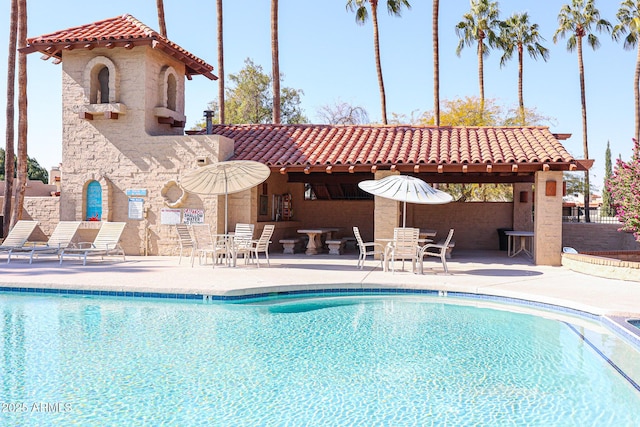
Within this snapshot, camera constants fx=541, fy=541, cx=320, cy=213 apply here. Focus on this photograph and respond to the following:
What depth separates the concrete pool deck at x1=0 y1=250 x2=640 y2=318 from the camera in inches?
364

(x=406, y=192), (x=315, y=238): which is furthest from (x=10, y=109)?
(x=406, y=192)

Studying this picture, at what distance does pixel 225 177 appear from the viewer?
13.3m

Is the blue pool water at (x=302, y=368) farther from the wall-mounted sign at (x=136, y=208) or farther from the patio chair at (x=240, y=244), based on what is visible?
the wall-mounted sign at (x=136, y=208)

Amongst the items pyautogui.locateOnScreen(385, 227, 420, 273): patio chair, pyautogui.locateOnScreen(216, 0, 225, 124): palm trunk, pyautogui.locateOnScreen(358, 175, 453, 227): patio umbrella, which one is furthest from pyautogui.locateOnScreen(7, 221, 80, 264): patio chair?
pyautogui.locateOnScreen(216, 0, 225, 124): palm trunk

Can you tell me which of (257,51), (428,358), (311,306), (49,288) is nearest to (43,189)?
(257,51)

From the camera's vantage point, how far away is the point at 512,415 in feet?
15.6

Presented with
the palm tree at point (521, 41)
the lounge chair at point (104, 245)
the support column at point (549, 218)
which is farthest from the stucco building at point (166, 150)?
the palm tree at point (521, 41)

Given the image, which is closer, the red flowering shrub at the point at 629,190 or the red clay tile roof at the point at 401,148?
the red flowering shrub at the point at 629,190

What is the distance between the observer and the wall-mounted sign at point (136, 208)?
16109 mm

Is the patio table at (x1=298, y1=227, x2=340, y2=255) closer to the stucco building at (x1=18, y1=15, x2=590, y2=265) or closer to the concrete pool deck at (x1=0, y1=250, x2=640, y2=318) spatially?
the stucco building at (x1=18, y1=15, x2=590, y2=265)

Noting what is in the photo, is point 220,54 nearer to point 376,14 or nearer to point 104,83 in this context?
point 376,14

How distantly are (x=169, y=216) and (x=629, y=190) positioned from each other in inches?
483

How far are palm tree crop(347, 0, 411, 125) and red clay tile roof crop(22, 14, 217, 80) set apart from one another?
11531 mm

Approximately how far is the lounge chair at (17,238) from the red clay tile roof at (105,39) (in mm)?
5312
